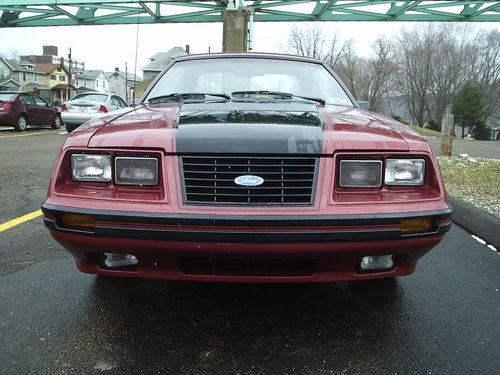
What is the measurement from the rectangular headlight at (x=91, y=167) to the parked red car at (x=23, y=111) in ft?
50.5

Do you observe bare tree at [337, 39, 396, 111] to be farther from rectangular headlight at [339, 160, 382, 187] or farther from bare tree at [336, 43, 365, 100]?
rectangular headlight at [339, 160, 382, 187]

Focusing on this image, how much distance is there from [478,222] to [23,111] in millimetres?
16104

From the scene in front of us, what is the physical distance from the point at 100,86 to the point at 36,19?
8331 centimetres

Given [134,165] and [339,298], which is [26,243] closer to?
[134,165]

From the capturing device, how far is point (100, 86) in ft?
316

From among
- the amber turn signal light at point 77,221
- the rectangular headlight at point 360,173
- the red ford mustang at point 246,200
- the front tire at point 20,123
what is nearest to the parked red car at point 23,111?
the front tire at point 20,123

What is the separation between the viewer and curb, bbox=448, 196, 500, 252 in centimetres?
399

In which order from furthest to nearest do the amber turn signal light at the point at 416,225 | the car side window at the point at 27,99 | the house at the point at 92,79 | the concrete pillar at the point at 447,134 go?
the house at the point at 92,79, the car side window at the point at 27,99, the concrete pillar at the point at 447,134, the amber turn signal light at the point at 416,225

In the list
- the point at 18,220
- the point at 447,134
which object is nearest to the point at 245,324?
the point at 18,220

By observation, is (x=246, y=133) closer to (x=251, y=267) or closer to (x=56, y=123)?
(x=251, y=267)

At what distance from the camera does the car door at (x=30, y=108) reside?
16.4m

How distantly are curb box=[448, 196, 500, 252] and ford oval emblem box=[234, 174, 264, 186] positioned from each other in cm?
268

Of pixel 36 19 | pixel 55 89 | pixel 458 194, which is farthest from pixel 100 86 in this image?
pixel 458 194

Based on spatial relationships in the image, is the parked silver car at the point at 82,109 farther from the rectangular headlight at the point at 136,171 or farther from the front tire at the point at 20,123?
the rectangular headlight at the point at 136,171
